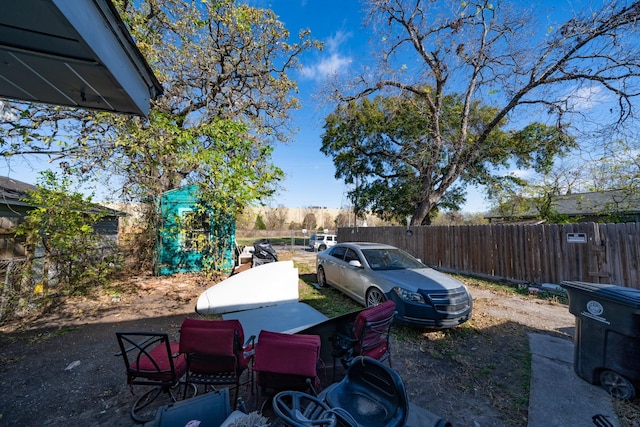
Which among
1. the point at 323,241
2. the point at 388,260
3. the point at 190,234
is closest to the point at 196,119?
the point at 190,234

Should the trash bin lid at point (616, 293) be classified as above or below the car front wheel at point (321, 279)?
above

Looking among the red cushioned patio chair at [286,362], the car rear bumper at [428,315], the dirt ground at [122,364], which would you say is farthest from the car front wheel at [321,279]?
the red cushioned patio chair at [286,362]

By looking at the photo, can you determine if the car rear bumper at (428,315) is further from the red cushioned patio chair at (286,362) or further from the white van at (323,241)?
the white van at (323,241)

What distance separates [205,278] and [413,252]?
9054mm

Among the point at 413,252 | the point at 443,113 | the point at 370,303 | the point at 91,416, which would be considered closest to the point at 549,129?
the point at 443,113

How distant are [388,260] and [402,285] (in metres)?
1.27

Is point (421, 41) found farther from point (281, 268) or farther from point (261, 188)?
point (281, 268)

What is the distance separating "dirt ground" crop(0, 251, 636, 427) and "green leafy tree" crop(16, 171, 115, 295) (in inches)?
25.9

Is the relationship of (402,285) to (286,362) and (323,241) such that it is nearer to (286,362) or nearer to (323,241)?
(286,362)

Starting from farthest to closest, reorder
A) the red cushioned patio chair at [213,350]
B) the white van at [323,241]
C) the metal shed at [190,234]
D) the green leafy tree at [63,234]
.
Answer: the white van at [323,241] < the metal shed at [190,234] < the green leafy tree at [63,234] < the red cushioned patio chair at [213,350]

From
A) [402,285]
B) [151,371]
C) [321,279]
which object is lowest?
[321,279]

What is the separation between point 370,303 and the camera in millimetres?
5207

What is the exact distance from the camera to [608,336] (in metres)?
2.82

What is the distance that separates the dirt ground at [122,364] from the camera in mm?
2662
